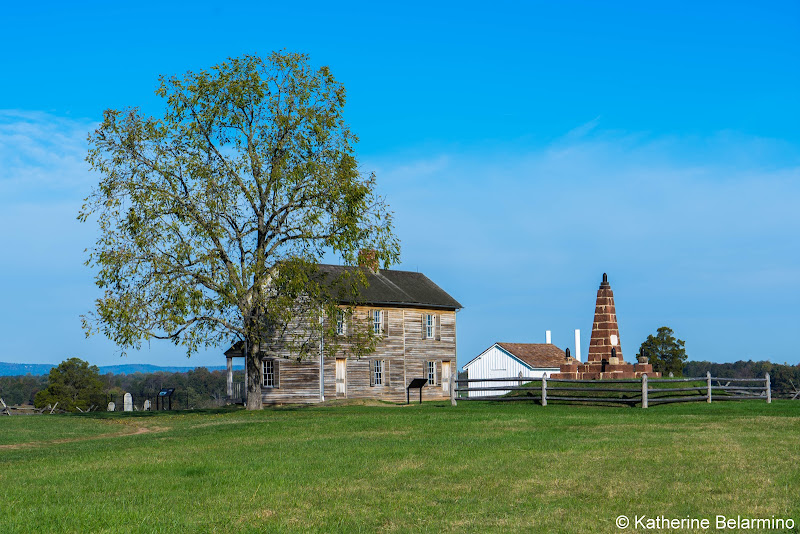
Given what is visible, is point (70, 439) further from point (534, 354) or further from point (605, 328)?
point (534, 354)

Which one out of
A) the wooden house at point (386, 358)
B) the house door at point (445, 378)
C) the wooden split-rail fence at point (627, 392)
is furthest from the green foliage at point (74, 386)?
the wooden split-rail fence at point (627, 392)

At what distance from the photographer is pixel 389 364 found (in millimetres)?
48406

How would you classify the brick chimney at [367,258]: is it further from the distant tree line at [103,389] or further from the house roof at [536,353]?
the house roof at [536,353]

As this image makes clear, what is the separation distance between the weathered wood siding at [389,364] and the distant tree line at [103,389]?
840 centimetres

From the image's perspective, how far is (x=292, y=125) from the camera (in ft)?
106

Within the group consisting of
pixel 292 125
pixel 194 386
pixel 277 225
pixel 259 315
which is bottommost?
pixel 194 386

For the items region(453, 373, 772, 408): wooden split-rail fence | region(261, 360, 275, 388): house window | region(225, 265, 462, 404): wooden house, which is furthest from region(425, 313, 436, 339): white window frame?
region(453, 373, 772, 408): wooden split-rail fence

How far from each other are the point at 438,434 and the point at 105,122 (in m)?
20.1

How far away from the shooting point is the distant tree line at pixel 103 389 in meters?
74.4

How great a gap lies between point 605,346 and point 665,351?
35822 mm

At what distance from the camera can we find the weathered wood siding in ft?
148

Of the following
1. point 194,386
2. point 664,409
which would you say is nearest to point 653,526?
point 664,409

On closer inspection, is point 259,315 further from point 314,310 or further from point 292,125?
point 292,125

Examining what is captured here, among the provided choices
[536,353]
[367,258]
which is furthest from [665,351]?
[367,258]
